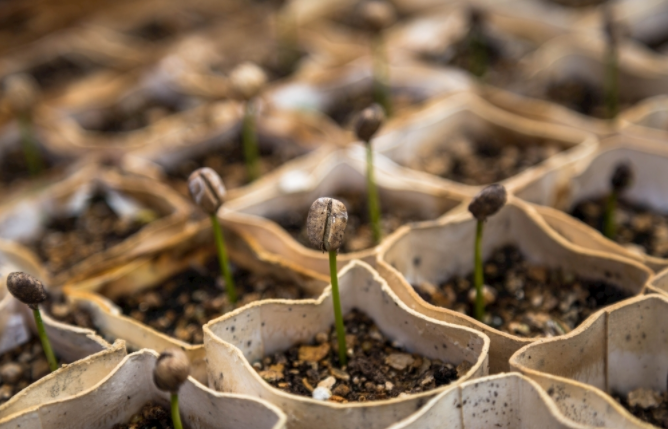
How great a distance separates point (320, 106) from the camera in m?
2.94

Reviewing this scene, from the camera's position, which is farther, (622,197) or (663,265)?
(622,197)

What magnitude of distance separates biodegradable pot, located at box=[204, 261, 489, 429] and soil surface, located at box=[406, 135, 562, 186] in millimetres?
769

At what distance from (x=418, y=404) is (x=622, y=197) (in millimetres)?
1201

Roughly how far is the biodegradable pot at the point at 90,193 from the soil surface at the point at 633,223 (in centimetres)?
119

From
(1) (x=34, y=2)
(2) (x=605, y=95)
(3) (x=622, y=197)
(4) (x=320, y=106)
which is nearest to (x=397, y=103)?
(4) (x=320, y=106)

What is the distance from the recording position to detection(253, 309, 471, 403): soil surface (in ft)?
5.13

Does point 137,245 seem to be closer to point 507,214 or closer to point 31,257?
point 31,257

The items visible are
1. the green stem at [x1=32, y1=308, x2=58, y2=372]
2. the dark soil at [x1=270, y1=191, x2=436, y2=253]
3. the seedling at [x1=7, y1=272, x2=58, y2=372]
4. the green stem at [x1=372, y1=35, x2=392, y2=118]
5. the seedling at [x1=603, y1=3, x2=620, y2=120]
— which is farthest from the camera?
the green stem at [x1=372, y1=35, x2=392, y2=118]

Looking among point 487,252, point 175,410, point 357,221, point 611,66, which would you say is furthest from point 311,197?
point 611,66

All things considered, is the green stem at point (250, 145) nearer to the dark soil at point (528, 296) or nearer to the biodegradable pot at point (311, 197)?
the biodegradable pot at point (311, 197)

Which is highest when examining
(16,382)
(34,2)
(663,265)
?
(34,2)

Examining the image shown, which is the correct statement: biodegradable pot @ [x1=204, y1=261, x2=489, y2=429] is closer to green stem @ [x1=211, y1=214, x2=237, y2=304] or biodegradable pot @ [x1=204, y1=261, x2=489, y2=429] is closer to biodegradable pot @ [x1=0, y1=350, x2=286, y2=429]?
biodegradable pot @ [x1=0, y1=350, x2=286, y2=429]

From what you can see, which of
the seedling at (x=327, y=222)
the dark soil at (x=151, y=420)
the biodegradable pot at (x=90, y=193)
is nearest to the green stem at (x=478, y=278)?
the seedling at (x=327, y=222)

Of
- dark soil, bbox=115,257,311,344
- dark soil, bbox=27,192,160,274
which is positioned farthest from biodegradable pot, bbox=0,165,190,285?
dark soil, bbox=115,257,311,344
